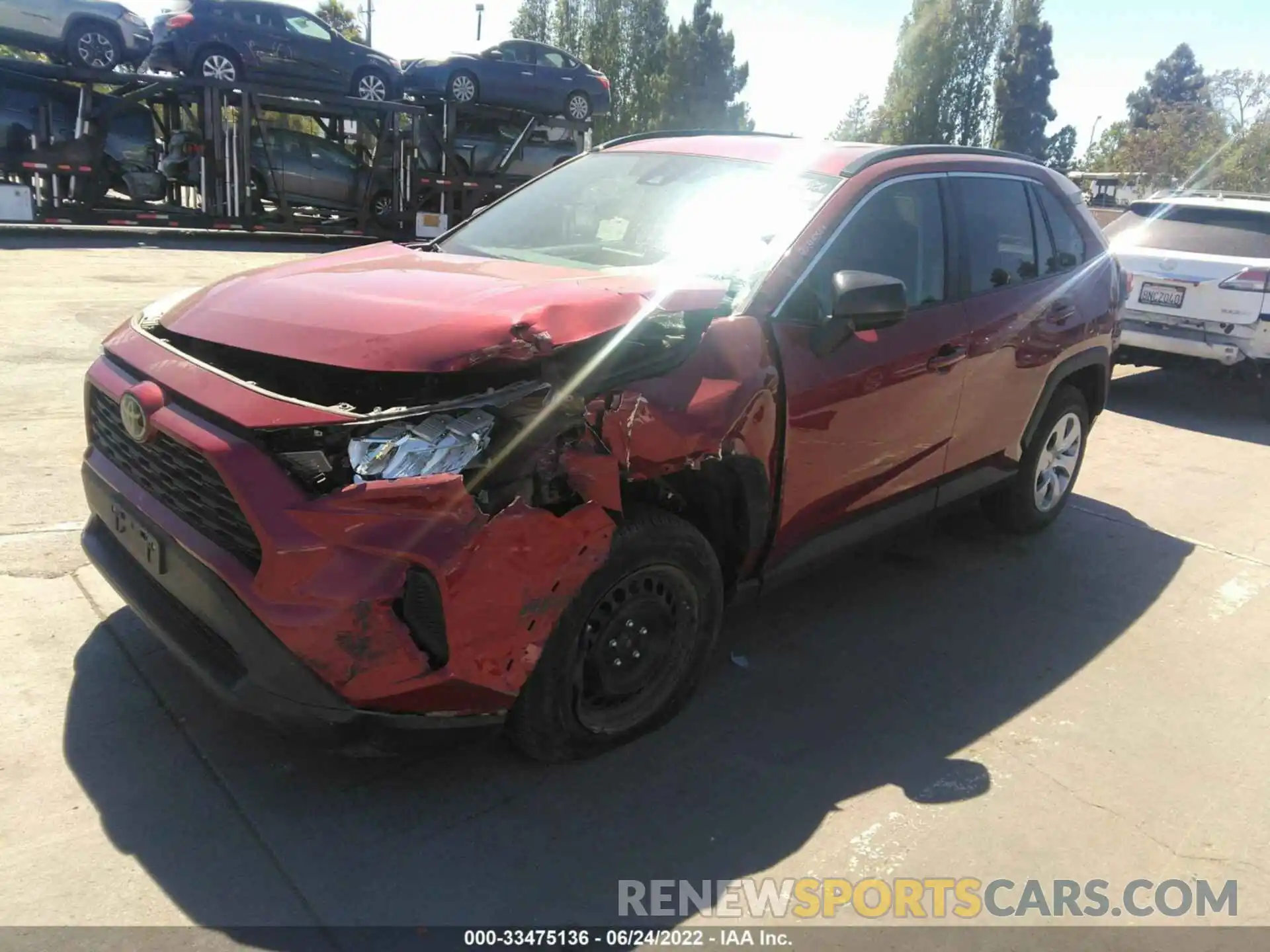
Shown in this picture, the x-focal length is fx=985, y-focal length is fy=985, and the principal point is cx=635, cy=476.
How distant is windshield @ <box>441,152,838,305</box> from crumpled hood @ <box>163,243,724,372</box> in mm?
263

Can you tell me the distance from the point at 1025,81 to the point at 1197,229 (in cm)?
5522

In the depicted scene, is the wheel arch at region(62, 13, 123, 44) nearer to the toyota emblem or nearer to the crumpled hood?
the crumpled hood

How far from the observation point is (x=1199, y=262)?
8.41 metres

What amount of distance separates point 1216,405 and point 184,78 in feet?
49.2

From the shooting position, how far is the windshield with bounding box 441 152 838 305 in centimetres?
349

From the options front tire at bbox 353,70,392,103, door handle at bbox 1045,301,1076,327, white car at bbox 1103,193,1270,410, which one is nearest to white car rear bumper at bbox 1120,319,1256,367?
white car at bbox 1103,193,1270,410

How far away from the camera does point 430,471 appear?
2.41 m

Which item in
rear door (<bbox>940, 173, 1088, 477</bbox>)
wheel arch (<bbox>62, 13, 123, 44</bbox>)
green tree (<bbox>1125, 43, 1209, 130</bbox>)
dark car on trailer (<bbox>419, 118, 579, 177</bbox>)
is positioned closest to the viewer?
rear door (<bbox>940, 173, 1088, 477</bbox>)

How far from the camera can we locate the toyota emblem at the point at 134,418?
2.75 metres

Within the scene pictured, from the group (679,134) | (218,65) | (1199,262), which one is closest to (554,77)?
(218,65)

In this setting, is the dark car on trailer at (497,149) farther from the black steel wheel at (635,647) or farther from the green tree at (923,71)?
the green tree at (923,71)

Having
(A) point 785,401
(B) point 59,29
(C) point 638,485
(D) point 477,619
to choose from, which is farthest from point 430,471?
(B) point 59,29

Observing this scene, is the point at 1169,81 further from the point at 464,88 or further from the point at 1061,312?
the point at 1061,312

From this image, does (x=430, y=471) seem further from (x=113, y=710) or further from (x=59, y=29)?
(x=59, y=29)
